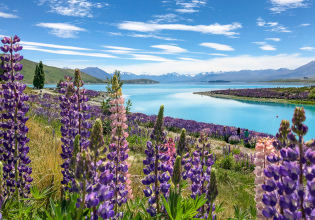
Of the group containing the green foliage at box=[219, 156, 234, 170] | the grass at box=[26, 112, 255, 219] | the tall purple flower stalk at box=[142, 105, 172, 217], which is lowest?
the green foliage at box=[219, 156, 234, 170]

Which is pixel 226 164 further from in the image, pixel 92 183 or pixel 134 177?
pixel 92 183

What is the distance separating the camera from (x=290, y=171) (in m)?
1.54

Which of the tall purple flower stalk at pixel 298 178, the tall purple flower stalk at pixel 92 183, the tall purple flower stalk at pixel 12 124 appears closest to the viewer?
the tall purple flower stalk at pixel 298 178

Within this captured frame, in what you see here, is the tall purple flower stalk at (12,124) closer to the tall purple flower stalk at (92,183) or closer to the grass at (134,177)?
the grass at (134,177)

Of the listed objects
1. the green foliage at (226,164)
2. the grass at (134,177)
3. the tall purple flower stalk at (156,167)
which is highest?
the tall purple flower stalk at (156,167)

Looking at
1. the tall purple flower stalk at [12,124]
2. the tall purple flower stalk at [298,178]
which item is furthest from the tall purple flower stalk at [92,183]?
the tall purple flower stalk at [12,124]

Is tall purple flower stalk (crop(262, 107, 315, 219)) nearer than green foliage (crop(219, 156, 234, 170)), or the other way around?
tall purple flower stalk (crop(262, 107, 315, 219))

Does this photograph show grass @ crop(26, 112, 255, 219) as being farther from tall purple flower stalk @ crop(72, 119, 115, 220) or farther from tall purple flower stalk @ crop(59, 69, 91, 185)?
tall purple flower stalk @ crop(72, 119, 115, 220)

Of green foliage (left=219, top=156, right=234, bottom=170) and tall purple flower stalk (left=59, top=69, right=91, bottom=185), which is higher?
tall purple flower stalk (left=59, top=69, right=91, bottom=185)

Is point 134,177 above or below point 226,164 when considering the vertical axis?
above

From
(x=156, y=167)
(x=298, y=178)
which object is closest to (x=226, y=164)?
(x=156, y=167)

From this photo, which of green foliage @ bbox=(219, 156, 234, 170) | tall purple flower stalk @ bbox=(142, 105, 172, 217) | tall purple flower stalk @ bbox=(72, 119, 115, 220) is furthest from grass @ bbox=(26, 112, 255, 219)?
tall purple flower stalk @ bbox=(72, 119, 115, 220)

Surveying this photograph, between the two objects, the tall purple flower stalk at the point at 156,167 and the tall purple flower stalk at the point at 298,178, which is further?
the tall purple flower stalk at the point at 156,167

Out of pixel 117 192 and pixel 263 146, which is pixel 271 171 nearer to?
pixel 263 146
